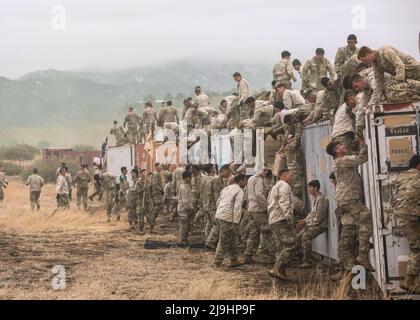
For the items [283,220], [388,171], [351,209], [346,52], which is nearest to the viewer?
[388,171]

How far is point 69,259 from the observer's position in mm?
14320

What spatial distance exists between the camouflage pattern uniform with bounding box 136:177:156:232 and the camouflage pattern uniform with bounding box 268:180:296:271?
8.46m

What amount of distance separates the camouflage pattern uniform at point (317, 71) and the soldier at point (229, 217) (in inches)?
177

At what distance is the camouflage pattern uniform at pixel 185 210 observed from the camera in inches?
632

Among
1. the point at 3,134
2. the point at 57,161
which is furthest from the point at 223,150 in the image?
the point at 3,134

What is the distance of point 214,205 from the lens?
15148 mm

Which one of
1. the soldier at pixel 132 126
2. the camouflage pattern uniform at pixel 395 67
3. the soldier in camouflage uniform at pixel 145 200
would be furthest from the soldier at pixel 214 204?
the soldier at pixel 132 126

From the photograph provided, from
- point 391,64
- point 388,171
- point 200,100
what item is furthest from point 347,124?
point 200,100


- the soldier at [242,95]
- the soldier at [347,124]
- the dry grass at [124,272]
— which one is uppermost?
the soldier at [242,95]

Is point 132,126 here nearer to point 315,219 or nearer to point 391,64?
point 315,219

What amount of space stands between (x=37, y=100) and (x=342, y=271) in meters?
199

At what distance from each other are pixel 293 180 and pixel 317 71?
4221 mm

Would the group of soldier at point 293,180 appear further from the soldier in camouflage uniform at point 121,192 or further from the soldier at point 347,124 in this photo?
the soldier in camouflage uniform at point 121,192
